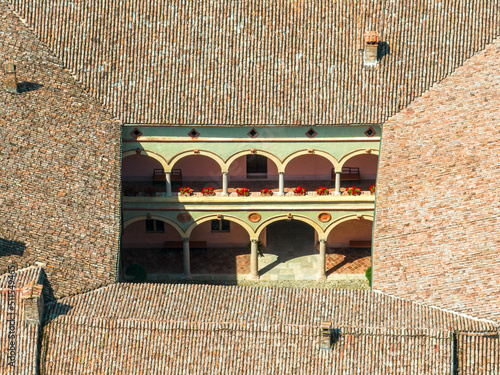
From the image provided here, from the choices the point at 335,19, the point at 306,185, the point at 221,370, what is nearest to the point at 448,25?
the point at 335,19

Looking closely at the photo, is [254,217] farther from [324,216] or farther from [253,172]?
[324,216]

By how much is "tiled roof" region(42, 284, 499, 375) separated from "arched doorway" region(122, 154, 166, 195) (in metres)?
16.0

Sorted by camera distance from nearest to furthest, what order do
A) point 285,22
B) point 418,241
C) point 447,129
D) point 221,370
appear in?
point 221,370, point 418,241, point 447,129, point 285,22

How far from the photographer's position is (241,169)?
2643 inches

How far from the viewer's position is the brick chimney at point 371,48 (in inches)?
2434

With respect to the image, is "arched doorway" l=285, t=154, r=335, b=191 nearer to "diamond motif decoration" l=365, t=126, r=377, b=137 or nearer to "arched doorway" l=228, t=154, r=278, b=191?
"arched doorway" l=228, t=154, r=278, b=191

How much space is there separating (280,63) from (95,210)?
47.5ft

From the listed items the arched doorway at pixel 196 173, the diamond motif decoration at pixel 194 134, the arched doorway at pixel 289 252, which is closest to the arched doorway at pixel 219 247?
the arched doorway at pixel 289 252

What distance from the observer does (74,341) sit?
50.3 meters

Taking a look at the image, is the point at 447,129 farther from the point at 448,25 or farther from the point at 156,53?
the point at 156,53

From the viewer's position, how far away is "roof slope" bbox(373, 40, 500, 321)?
173ft

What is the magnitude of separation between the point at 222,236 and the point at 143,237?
514 centimetres

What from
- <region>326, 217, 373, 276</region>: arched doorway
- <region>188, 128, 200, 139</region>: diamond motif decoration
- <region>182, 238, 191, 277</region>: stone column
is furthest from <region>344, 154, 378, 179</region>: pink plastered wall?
<region>182, 238, 191, 277</region>: stone column

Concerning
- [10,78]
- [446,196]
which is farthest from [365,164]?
[10,78]
